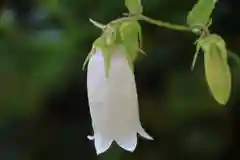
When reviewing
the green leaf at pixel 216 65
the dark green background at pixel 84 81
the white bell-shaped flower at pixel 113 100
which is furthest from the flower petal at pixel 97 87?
the dark green background at pixel 84 81

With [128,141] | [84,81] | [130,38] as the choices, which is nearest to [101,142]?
[128,141]

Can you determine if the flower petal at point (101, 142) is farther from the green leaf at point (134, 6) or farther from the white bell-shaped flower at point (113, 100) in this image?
the green leaf at point (134, 6)

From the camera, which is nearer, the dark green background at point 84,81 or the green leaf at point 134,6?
the green leaf at point 134,6

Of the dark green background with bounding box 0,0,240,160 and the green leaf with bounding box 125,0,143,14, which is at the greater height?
the green leaf with bounding box 125,0,143,14

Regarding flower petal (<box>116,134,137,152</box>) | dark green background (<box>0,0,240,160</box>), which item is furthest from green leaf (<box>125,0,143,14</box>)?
dark green background (<box>0,0,240,160</box>)

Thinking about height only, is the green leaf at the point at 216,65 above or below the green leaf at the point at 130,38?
below

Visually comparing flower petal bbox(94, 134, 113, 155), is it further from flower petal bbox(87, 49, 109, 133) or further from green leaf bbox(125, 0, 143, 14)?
green leaf bbox(125, 0, 143, 14)
